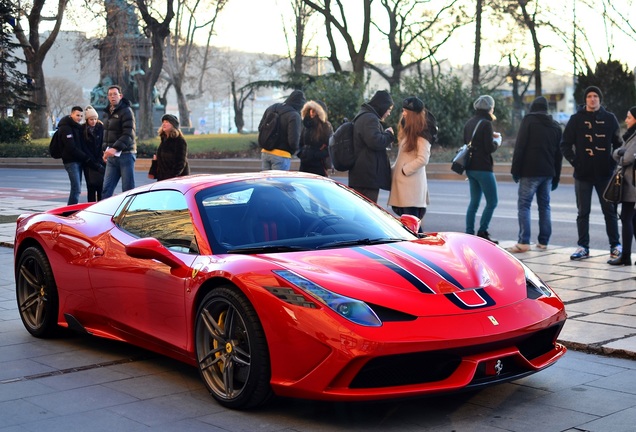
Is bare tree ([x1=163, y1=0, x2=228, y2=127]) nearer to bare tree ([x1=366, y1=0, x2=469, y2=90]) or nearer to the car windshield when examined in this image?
bare tree ([x1=366, y1=0, x2=469, y2=90])

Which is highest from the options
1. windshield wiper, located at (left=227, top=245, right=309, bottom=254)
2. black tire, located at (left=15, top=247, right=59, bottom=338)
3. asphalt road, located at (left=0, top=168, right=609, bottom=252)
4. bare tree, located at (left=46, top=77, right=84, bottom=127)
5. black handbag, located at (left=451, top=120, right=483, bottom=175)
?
bare tree, located at (left=46, top=77, right=84, bottom=127)

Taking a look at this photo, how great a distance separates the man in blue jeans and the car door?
716cm

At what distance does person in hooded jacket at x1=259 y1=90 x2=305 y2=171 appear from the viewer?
1323cm

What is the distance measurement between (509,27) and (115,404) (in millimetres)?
46636

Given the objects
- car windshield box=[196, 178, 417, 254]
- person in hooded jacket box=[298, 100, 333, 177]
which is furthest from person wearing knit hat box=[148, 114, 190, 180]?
car windshield box=[196, 178, 417, 254]

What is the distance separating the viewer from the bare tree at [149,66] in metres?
42.4

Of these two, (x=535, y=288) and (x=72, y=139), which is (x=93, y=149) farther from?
(x=535, y=288)

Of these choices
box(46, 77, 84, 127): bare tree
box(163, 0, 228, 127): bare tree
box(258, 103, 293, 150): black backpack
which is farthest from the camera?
box(46, 77, 84, 127): bare tree

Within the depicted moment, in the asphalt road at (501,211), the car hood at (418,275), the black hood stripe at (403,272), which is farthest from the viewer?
the asphalt road at (501,211)

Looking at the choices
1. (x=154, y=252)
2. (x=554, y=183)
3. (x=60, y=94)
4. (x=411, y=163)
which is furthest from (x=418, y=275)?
(x=60, y=94)

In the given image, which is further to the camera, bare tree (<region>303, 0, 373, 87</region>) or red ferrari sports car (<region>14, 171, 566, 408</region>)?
bare tree (<region>303, 0, 373, 87</region>)

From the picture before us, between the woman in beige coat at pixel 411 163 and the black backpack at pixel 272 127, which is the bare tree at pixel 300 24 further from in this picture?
the woman in beige coat at pixel 411 163

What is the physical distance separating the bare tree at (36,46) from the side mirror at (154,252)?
46.1 metres

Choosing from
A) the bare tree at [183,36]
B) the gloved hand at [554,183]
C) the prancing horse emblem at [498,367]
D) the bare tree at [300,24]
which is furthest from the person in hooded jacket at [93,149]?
the bare tree at [183,36]
